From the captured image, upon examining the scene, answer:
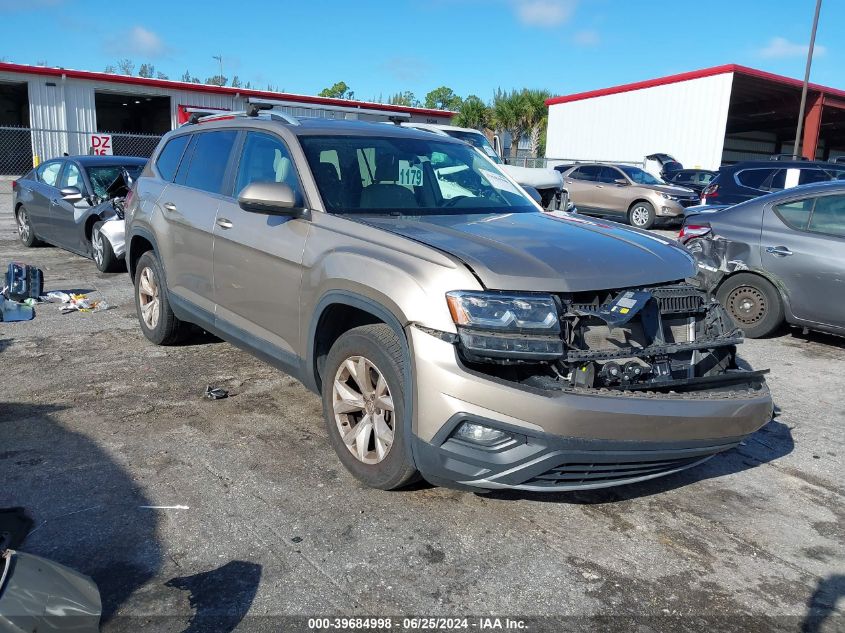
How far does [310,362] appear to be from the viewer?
12.9 feet

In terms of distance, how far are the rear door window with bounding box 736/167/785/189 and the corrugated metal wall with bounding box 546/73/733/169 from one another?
Result: 17672 mm

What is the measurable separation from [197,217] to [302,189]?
A: 1269mm

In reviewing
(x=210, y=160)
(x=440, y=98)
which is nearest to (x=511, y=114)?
(x=210, y=160)

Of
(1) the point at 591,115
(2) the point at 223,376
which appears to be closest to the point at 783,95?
(1) the point at 591,115

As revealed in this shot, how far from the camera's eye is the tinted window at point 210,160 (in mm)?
4961

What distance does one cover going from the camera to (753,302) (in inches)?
277

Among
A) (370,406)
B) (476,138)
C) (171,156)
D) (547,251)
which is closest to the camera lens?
(547,251)

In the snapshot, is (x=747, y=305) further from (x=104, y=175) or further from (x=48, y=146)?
(x=48, y=146)

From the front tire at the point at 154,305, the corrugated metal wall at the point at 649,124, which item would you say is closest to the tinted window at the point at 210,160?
the front tire at the point at 154,305

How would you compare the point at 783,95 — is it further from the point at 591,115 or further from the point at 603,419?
the point at 603,419

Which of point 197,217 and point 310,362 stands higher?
point 197,217

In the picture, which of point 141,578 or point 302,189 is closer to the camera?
point 141,578

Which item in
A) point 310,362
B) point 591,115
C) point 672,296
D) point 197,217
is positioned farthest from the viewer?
point 591,115

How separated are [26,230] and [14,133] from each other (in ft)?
88.1
